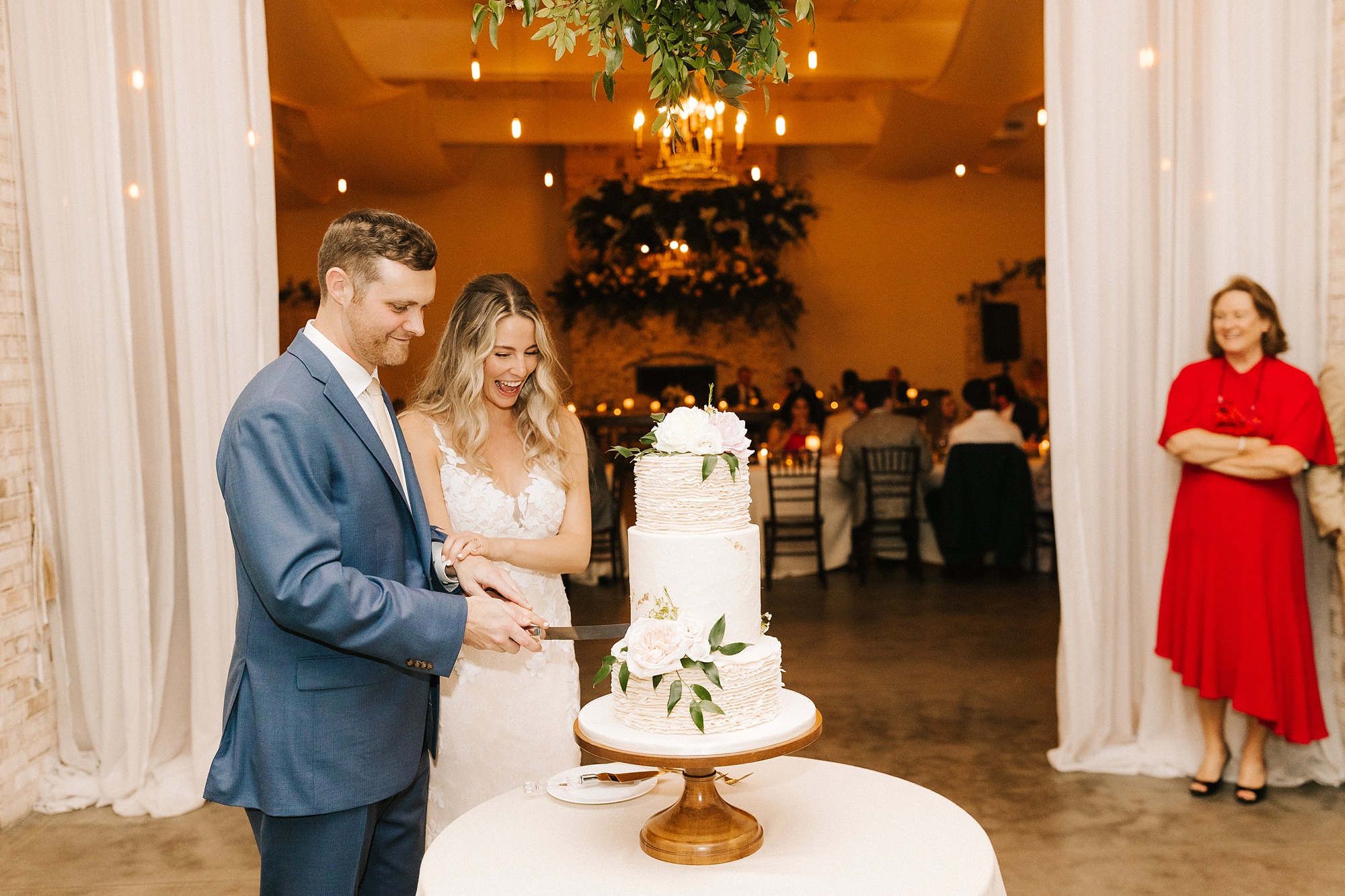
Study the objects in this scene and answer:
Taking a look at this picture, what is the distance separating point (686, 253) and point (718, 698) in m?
9.42

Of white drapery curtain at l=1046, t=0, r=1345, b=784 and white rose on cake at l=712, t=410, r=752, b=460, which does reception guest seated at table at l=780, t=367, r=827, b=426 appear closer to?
white drapery curtain at l=1046, t=0, r=1345, b=784

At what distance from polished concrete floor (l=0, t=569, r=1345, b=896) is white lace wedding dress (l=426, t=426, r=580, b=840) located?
0.97 metres

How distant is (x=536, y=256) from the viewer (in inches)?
532

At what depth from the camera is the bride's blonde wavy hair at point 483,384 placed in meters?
2.60

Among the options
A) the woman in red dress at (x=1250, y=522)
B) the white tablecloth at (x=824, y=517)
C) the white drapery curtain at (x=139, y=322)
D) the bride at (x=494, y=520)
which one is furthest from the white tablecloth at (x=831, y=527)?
the bride at (x=494, y=520)

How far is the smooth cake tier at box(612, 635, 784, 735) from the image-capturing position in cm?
169

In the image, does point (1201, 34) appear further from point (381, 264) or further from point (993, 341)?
point (993, 341)

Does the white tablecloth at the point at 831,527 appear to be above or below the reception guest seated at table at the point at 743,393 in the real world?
below

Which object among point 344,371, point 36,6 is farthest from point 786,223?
point 344,371

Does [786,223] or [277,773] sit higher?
[786,223]

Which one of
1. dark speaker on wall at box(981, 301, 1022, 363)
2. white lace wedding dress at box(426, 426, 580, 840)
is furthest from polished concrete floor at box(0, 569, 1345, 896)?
dark speaker on wall at box(981, 301, 1022, 363)

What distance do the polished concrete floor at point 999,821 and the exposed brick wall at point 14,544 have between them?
23 centimetres

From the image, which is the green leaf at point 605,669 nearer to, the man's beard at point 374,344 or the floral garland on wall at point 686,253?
the man's beard at point 374,344

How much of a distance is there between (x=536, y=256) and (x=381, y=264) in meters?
11.8
